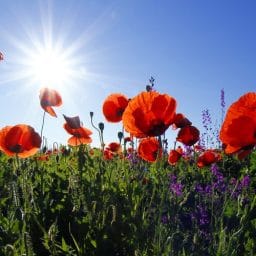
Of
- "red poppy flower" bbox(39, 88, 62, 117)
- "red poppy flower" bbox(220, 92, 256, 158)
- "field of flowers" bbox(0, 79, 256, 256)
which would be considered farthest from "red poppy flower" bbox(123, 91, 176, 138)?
"red poppy flower" bbox(39, 88, 62, 117)

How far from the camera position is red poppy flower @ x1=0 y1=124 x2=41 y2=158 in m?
2.77

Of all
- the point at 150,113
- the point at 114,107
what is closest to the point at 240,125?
the point at 150,113

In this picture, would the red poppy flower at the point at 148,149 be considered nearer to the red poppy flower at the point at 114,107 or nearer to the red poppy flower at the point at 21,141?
the red poppy flower at the point at 114,107

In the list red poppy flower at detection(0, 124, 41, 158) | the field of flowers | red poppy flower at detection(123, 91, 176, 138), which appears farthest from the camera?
red poppy flower at detection(0, 124, 41, 158)

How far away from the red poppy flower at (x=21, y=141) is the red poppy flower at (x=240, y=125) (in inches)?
56.4

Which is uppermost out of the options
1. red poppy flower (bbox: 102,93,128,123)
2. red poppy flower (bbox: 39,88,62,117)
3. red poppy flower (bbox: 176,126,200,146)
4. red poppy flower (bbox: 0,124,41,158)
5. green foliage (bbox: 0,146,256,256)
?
red poppy flower (bbox: 39,88,62,117)

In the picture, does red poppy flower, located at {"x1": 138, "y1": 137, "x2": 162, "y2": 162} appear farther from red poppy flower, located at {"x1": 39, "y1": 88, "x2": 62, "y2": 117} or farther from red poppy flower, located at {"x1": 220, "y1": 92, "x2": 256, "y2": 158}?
red poppy flower, located at {"x1": 220, "y1": 92, "x2": 256, "y2": 158}

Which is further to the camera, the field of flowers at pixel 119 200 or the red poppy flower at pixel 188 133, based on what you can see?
the red poppy flower at pixel 188 133

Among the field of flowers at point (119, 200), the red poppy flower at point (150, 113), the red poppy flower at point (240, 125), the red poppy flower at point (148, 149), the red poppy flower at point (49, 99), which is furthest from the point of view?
the red poppy flower at point (49, 99)

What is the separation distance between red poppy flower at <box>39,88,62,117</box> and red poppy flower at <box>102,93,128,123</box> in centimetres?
38

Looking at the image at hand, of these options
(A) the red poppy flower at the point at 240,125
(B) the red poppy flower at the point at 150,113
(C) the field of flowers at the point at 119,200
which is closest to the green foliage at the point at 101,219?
(C) the field of flowers at the point at 119,200

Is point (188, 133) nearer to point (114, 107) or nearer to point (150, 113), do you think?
point (114, 107)

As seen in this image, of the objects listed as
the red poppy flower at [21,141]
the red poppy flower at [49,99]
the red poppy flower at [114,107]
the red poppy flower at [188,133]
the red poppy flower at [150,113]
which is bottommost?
the red poppy flower at [150,113]

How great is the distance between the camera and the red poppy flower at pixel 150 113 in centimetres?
225
